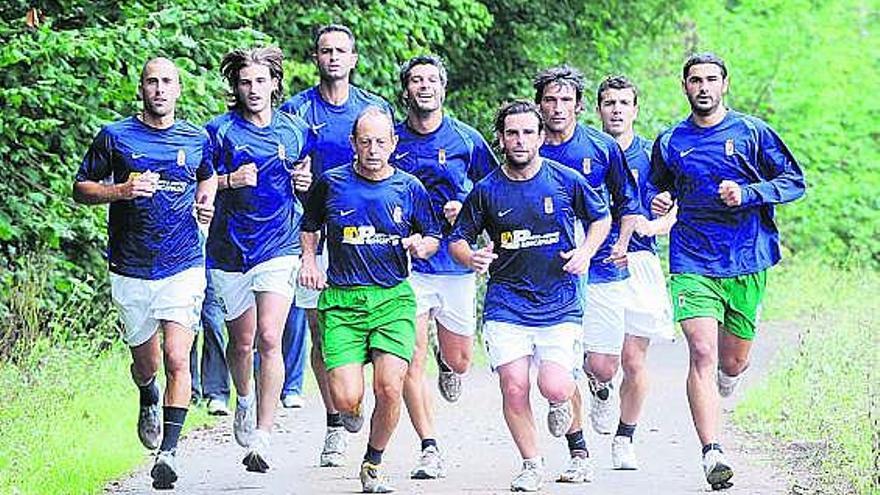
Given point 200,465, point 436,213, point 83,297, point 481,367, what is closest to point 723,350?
point 436,213

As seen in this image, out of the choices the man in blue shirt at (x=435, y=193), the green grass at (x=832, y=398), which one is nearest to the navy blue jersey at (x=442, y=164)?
the man in blue shirt at (x=435, y=193)

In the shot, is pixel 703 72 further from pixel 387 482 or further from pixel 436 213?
pixel 387 482

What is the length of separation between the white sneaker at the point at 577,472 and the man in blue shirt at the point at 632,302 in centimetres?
73

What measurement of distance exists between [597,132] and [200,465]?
3.17 meters

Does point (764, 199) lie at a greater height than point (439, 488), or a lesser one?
greater

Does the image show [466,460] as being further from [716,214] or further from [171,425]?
[716,214]

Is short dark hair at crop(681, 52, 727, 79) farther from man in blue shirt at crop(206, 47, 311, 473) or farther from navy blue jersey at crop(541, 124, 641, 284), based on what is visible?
man in blue shirt at crop(206, 47, 311, 473)

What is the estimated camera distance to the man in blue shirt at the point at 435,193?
1155cm

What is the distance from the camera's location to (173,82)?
11.0 metres

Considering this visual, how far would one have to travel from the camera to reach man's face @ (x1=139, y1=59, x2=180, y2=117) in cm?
1098

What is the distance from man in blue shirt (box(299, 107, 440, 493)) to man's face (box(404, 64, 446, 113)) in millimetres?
792

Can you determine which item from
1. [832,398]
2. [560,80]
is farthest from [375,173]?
[832,398]

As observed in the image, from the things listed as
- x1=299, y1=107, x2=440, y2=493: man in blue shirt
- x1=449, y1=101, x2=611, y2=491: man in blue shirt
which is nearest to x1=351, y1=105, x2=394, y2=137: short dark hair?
x1=299, y1=107, x2=440, y2=493: man in blue shirt

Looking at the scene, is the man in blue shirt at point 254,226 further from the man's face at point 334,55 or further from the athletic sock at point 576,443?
the athletic sock at point 576,443
